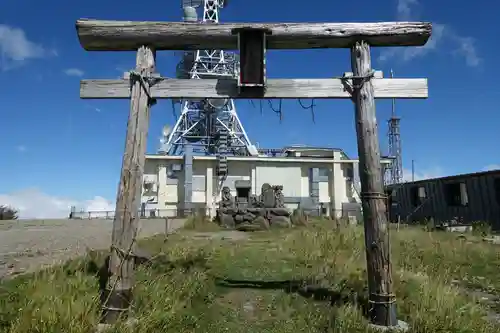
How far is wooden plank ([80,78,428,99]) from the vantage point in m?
5.12

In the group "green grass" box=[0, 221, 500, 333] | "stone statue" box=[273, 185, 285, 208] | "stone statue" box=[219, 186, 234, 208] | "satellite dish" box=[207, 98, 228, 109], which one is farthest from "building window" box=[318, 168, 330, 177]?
"green grass" box=[0, 221, 500, 333]

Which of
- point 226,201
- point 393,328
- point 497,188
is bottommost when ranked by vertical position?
point 393,328

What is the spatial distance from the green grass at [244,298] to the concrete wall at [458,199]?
1105 cm

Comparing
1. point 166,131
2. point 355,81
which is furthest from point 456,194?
point 166,131

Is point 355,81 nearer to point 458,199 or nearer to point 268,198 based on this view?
point 268,198

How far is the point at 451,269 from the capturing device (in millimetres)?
7684

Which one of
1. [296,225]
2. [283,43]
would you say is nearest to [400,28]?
[283,43]

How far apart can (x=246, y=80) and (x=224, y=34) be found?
0.76 meters

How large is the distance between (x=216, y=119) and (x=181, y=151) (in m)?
5.96

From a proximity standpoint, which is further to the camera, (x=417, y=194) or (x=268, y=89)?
(x=417, y=194)

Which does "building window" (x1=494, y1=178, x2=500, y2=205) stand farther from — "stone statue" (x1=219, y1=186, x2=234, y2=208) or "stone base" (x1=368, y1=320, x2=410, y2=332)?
"stone base" (x1=368, y1=320, x2=410, y2=332)

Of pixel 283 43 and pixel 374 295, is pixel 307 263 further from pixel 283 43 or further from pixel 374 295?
pixel 283 43

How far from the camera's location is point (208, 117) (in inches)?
1515

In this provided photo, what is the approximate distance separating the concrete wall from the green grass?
11.1 m
